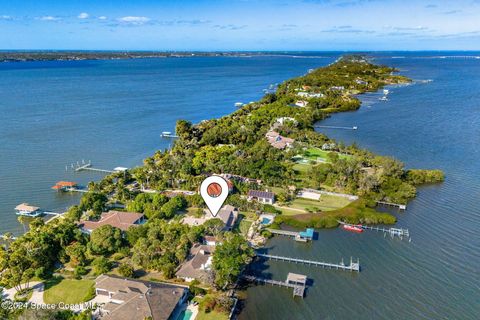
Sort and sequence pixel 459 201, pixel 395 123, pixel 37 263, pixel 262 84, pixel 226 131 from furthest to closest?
pixel 262 84
pixel 395 123
pixel 226 131
pixel 459 201
pixel 37 263

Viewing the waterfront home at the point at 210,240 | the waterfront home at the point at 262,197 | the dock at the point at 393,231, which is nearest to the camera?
the waterfront home at the point at 210,240

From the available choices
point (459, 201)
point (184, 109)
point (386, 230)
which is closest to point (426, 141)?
point (459, 201)

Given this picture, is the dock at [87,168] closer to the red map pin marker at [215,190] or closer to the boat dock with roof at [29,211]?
the boat dock with roof at [29,211]

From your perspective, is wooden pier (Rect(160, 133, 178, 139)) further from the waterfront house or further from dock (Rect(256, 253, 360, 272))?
dock (Rect(256, 253, 360, 272))

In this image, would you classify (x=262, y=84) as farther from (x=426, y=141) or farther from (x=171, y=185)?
(x=171, y=185)

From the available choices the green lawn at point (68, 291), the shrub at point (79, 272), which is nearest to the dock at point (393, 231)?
the green lawn at point (68, 291)
